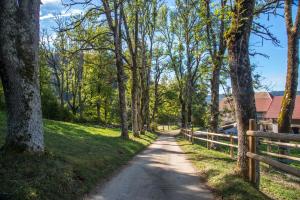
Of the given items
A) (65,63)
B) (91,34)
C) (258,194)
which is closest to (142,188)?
(258,194)

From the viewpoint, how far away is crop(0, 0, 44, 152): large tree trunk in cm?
808

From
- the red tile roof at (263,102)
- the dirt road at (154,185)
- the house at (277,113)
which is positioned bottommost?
the dirt road at (154,185)

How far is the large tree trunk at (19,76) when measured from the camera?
318 inches

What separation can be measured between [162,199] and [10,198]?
9.93 feet

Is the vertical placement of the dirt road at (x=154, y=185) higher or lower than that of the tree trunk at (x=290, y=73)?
lower

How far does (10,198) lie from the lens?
592 cm

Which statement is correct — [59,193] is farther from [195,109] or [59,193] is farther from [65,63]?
[195,109]

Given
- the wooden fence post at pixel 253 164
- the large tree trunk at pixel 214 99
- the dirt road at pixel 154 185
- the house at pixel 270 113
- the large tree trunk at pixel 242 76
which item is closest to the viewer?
the dirt road at pixel 154 185

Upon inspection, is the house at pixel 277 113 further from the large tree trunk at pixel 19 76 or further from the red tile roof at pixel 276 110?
the large tree trunk at pixel 19 76

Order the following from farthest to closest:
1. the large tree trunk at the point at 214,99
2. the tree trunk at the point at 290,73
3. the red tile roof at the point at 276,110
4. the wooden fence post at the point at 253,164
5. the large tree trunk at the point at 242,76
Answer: the red tile roof at the point at 276,110 → the large tree trunk at the point at 214,99 → the tree trunk at the point at 290,73 → the large tree trunk at the point at 242,76 → the wooden fence post at the point at 253,164

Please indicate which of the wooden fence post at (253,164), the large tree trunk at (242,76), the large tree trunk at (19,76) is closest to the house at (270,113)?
the large tree trunk at (242,76)

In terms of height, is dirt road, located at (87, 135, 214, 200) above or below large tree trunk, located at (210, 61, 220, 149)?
below

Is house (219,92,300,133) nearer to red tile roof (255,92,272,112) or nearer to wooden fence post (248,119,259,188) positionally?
red tile roof (255,92,272,112)

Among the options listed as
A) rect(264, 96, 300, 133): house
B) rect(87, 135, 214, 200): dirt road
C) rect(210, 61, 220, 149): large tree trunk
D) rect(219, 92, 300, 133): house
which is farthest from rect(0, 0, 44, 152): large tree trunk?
rect(264, 96, 300, 133): house
